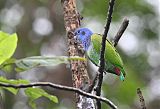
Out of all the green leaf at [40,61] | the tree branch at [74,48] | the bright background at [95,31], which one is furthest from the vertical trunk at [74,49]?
the bright background at [95,31]

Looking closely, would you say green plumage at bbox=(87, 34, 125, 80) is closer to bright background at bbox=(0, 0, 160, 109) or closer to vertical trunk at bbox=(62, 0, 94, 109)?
vertical trunk at bbox=(62, 0, 94, 109)

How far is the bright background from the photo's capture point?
18.5 feet

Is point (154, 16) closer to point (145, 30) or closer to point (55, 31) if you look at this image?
point (145, 30)

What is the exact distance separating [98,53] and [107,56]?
4.0 inches

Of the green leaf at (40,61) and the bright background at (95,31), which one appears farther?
the bright background at (95,31)

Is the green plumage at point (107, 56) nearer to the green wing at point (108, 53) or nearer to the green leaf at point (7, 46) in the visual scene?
the green wing at point (108, 53)

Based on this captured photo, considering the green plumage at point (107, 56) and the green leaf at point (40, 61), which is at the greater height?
the green plumage at point (107, 56)

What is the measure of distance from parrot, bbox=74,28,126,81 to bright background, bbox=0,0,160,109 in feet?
9.75

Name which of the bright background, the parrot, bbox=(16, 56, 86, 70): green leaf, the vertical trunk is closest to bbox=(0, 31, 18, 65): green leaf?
bbox=(16, 56, 86, 70): green leaf

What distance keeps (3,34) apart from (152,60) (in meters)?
5.24

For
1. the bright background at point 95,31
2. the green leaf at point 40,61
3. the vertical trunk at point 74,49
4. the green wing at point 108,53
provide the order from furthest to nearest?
the bright background at point 95,31
the green wing at point 108,53
the vertical trunk at point 74,49
the green leaf at point 40,61

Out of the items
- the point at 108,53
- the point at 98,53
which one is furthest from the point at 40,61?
the point at 98,53

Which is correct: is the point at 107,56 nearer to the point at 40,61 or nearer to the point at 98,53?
the point at 98,53

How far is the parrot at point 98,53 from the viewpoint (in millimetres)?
2164
